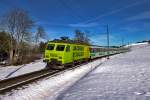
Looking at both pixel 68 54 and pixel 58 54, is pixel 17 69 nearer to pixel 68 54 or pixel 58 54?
pixel 68 54

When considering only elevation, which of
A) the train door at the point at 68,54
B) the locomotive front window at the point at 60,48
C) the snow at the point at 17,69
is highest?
the locomotive front window at the point at 60,48

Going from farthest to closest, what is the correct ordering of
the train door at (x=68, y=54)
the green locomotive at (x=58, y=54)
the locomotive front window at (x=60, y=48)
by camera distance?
the train door at (x=68, y=54) < the locomotive front window at (x=60, y=48) < the green locomotive at (x=58, y=54)

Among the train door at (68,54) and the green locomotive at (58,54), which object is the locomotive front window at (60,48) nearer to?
the green locomotive at (58,54)

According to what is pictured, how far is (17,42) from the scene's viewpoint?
188ft

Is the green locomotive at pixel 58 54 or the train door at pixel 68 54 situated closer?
the green locomotive at pixel 58 54

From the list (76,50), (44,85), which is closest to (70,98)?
(44,85)

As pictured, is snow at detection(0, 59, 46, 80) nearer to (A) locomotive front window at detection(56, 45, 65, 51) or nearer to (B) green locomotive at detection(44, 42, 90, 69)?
(B) green locomotive at detection(44, 42, 90, 69)

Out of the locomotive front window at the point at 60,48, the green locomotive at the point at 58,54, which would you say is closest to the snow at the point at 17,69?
the green locomotive at the point at 58,54

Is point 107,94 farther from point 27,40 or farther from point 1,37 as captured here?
point 1,37

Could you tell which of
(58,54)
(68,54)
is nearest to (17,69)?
(68,54)

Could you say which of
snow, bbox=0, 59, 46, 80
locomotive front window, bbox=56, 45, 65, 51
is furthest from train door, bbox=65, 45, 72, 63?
snow, bbox=0, 59, 46, 80

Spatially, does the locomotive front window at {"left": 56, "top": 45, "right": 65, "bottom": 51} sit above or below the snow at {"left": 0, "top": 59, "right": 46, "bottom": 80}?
above

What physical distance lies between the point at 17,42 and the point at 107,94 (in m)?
48.8

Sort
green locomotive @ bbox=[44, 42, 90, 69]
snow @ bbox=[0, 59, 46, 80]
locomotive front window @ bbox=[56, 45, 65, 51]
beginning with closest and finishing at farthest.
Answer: snow @ bbox=[0, 59, 46, 80] < green locomotive @ bbox=[44, 42, 90, 69] < locomotive front window @ bbox=[56, 45, 65, 51]
